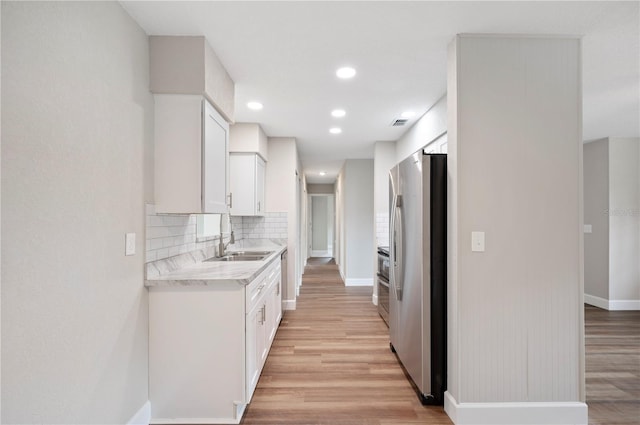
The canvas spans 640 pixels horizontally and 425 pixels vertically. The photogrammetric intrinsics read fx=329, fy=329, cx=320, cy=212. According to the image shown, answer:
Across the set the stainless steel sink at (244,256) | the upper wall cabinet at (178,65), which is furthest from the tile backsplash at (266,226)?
the upper wall cabinet at (178,65)

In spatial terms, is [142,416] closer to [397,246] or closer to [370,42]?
[397,246]

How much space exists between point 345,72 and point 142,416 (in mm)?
2806

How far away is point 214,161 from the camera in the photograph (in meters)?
2.47

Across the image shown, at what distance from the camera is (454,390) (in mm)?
2152

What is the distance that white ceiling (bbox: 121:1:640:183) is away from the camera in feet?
6.18

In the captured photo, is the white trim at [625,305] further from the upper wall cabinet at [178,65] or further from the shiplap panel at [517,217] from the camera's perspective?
the upper wall cabinet at [178,65]

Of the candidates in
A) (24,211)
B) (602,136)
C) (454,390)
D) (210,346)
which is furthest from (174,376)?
(602,136)

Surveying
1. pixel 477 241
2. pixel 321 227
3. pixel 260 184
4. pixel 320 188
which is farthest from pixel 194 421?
pixel 321 227

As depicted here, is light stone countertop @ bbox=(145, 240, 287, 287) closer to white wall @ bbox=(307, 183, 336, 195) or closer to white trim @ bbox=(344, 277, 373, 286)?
white trim @ bbox=(344, 277, 373, 286)

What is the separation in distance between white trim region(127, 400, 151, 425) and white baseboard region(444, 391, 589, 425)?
6.36 ft

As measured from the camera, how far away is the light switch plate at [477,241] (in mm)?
2139

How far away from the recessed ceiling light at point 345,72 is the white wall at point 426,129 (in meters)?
1.07

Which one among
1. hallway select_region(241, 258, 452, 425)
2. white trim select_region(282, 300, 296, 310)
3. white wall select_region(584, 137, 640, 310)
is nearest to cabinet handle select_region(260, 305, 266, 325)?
hallway select_region(241, 258, 452, 425)

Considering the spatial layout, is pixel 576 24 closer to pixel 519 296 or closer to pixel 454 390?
pixel 519 296
